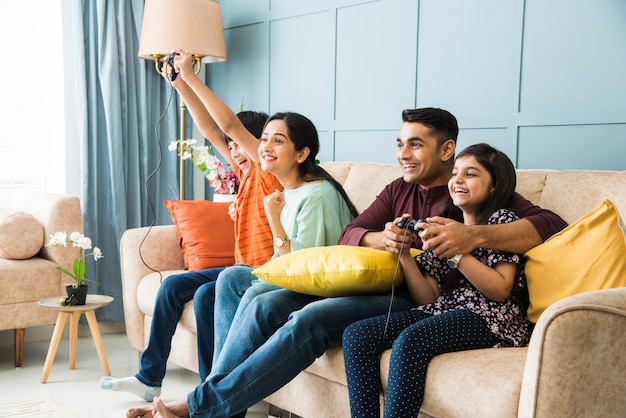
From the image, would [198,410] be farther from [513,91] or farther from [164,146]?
[164,146]

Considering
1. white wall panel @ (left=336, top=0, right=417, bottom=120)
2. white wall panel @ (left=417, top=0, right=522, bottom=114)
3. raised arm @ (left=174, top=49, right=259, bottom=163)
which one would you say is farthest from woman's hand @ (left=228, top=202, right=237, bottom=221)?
white wall panel @ (left=417, top=0, right=522, bottom=114)

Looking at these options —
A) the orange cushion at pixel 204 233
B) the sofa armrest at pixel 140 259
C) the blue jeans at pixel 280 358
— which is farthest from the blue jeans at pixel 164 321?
the blue jeans at pixel 280 358

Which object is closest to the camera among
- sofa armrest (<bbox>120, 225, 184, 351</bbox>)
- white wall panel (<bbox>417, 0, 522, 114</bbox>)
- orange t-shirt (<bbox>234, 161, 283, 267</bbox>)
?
orange t-shirt (<bbox>234, 161, 283, 267</bbox>)

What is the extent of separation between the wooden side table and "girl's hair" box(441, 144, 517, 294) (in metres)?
1.58

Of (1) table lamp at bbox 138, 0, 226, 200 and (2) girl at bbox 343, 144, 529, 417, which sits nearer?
(2) girl at bbox 343, 144, 529, 417

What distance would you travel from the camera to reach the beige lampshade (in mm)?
3564

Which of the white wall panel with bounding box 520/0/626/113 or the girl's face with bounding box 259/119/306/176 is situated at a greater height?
the white wall panel with bounding box 520/0/626/113

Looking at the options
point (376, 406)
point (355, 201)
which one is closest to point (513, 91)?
point (355, 201)

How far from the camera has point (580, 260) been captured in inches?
71.6

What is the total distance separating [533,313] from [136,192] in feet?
8.88

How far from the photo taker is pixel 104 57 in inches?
154

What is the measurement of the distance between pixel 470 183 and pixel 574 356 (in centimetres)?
66

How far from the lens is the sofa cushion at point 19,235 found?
3143 mm

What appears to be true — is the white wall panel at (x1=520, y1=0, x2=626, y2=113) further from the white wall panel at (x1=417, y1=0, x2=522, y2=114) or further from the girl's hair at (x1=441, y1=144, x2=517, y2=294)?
the girl's hair at (x1=441, y1=144, x2=517, y2=294)
